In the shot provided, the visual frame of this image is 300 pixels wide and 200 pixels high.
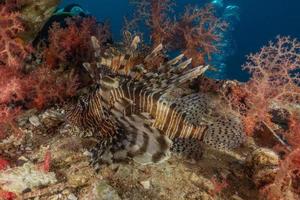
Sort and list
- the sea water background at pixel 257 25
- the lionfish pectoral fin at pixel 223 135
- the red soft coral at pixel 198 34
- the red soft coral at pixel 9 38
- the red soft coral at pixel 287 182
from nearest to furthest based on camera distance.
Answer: the red soft coral at pixel 287 182 → the lionfish pectoral fin at pixel 223 135 → the red soft coral at pixel 9 38 → the red soft coral at pixel 198 34 → the sea water background at pixel 257 25

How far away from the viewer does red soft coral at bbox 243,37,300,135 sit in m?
4.57

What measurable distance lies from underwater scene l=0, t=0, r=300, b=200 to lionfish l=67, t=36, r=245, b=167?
0.04 feet

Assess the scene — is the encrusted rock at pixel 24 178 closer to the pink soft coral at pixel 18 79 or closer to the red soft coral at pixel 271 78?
the pink soft coral at pixel 18 79

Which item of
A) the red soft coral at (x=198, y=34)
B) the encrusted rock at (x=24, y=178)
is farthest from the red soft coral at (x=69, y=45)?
the encrusted rock at (x=24, y=178)

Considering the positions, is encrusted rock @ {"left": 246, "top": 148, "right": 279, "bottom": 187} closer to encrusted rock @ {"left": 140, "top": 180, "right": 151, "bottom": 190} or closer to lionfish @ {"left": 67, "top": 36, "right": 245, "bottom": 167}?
lionfish @ {"left": 67, "top": 36, "right": 245, "bottom": 167}

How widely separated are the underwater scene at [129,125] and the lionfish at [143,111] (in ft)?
0.04

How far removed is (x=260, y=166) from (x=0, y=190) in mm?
2679

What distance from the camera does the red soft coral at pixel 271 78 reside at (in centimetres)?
457

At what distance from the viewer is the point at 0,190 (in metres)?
3.06

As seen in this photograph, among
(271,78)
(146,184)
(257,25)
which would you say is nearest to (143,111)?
(146,184)

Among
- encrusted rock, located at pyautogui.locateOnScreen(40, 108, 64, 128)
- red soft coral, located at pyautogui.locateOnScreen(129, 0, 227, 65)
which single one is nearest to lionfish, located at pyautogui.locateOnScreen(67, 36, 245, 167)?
encrusted rock, located at pyautogui.locateOnScreen(40, 108, 64, 128)

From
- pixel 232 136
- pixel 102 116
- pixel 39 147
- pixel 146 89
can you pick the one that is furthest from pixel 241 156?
pixel 39 147

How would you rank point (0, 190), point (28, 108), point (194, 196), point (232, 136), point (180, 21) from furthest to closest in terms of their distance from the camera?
point (180, 21), point (28, 108), point (232, 136), point (194, 196), point (0, 190)

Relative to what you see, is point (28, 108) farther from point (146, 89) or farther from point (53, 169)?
point (146, 89)
